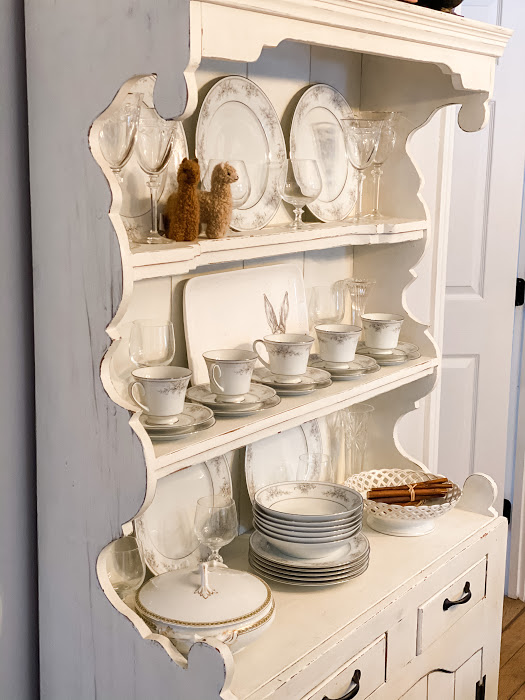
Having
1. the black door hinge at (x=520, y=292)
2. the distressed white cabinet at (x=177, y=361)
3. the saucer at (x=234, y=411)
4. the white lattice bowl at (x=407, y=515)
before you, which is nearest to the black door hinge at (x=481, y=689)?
the distressed white cabinet at (x=177, y=361)

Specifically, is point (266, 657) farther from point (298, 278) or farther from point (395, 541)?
point (298, 278)

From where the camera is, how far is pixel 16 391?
50.1 inches

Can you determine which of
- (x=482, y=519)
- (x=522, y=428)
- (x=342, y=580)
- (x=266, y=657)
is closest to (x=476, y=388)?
(x=522, y=428)

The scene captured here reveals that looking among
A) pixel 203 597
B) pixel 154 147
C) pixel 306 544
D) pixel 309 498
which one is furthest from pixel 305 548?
pixel 154 147

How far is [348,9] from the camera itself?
1319 millimetres

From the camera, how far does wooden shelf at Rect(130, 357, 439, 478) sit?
3.91 feet

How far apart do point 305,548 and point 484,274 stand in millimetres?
1662

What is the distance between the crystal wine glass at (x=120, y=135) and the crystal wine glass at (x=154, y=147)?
24 mm

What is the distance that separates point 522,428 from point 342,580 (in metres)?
1.71

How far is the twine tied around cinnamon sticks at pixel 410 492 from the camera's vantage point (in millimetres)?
1770

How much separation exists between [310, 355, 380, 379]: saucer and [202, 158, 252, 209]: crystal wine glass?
40cm

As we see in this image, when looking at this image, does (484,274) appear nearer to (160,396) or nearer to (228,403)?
(228,403)

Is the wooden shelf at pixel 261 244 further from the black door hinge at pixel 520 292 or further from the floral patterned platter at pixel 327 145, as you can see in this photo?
the black door hinge at pixel 520 292

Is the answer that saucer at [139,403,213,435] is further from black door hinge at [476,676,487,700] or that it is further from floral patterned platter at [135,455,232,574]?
black door hinge at [476,676,487,700]
